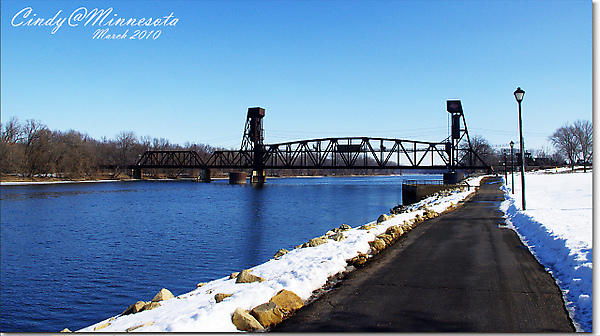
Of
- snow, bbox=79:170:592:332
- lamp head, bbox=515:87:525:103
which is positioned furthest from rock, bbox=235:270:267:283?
lamp head, bbox=515:87:525:103

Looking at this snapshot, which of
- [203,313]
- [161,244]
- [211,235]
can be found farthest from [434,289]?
[211,235]

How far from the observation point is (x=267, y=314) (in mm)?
6980

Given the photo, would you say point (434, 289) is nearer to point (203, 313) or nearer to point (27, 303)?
point (203, 313)

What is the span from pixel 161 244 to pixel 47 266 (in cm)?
647

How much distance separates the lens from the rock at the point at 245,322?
21.8 ft

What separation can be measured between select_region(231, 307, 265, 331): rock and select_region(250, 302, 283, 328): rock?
5.5 inches

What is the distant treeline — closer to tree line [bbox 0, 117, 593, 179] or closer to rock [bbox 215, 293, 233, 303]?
tree line [bbox 0, 117, 593, 179]

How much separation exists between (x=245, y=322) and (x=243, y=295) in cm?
130

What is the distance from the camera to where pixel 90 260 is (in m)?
20.7

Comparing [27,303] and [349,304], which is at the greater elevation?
[349,304]

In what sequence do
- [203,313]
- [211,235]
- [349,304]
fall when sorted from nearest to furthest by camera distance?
[203,313]
[349,304]
[211,235]

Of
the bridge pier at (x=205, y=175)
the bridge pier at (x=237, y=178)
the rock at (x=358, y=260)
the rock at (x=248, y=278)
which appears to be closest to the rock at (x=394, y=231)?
the rock at (x=358, y=260)

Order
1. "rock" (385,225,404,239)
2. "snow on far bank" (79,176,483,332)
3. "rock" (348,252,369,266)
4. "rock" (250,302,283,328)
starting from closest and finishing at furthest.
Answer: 1. "snow on far bank" (79,176,483,332)
2. "rock" (250,302,283,328)
3. "rock" (348,252,369,266)
4. "rock" (385,225,404,239)

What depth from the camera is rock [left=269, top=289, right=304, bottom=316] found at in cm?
739
